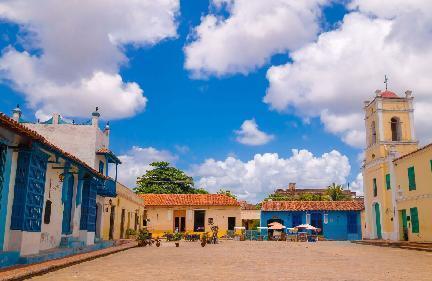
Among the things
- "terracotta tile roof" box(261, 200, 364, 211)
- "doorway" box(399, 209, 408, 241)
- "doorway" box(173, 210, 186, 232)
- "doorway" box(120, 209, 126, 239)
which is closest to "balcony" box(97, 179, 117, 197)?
"doorway" box(120, 209, 126, 239)

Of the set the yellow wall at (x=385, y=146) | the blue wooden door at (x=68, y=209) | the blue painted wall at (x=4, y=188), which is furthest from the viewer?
the yellow wall at (x=385, y=146)

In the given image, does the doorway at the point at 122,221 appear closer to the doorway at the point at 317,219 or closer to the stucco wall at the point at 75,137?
the stucco wall at the point at 75,137

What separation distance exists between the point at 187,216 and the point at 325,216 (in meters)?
12.3

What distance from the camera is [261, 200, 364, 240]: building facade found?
38.2 metres

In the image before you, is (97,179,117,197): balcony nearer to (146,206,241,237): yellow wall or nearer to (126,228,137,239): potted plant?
(126,228,137,239): potted plant

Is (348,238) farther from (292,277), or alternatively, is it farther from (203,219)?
(292,277)

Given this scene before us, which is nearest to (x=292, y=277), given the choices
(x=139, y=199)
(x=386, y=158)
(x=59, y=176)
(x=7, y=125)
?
(x=7, y=125)

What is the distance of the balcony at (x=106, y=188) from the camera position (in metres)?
20.4

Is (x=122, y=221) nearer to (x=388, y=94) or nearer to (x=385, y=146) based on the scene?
(x=385, y=146)

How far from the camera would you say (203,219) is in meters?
38.7

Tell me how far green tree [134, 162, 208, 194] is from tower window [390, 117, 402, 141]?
28183 mm

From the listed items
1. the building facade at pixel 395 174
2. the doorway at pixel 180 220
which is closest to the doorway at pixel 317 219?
the building facade at pixel 395 174

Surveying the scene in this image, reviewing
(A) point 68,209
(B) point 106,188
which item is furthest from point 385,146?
(A) point 68,209

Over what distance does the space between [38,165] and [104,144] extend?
11.8 m
